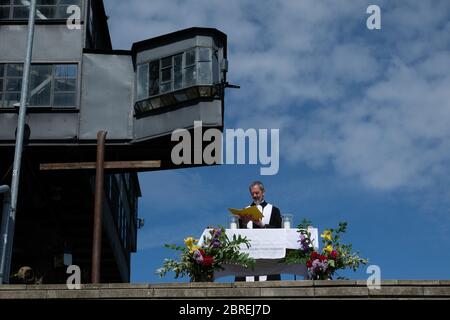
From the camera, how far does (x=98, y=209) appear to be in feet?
81.0

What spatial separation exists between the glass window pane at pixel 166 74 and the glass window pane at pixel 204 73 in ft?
3.68

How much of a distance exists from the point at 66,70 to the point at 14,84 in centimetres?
184

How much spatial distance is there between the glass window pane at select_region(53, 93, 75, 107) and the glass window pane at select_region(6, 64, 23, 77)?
163 centimetres

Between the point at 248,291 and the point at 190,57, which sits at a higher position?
the point at 190,57

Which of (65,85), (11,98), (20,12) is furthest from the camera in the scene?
(20,12)

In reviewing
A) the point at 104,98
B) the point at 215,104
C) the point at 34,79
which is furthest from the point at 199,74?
the point at 34,79

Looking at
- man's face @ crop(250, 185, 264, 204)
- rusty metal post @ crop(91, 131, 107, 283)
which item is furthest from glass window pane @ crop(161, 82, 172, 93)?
man's face @ crop(250, 185, 264, 204)

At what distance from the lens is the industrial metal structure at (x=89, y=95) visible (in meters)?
28.7

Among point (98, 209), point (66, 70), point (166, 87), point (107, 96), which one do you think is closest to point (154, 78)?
point (166, 87)

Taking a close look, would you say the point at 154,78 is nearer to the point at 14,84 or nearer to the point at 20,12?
the point at 14,84

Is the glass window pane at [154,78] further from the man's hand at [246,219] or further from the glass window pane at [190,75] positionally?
the man's hand at [246,219]

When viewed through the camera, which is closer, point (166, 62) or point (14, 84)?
point (166, 62)

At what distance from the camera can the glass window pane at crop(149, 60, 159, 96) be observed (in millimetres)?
29547

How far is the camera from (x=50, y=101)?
2994 cm
